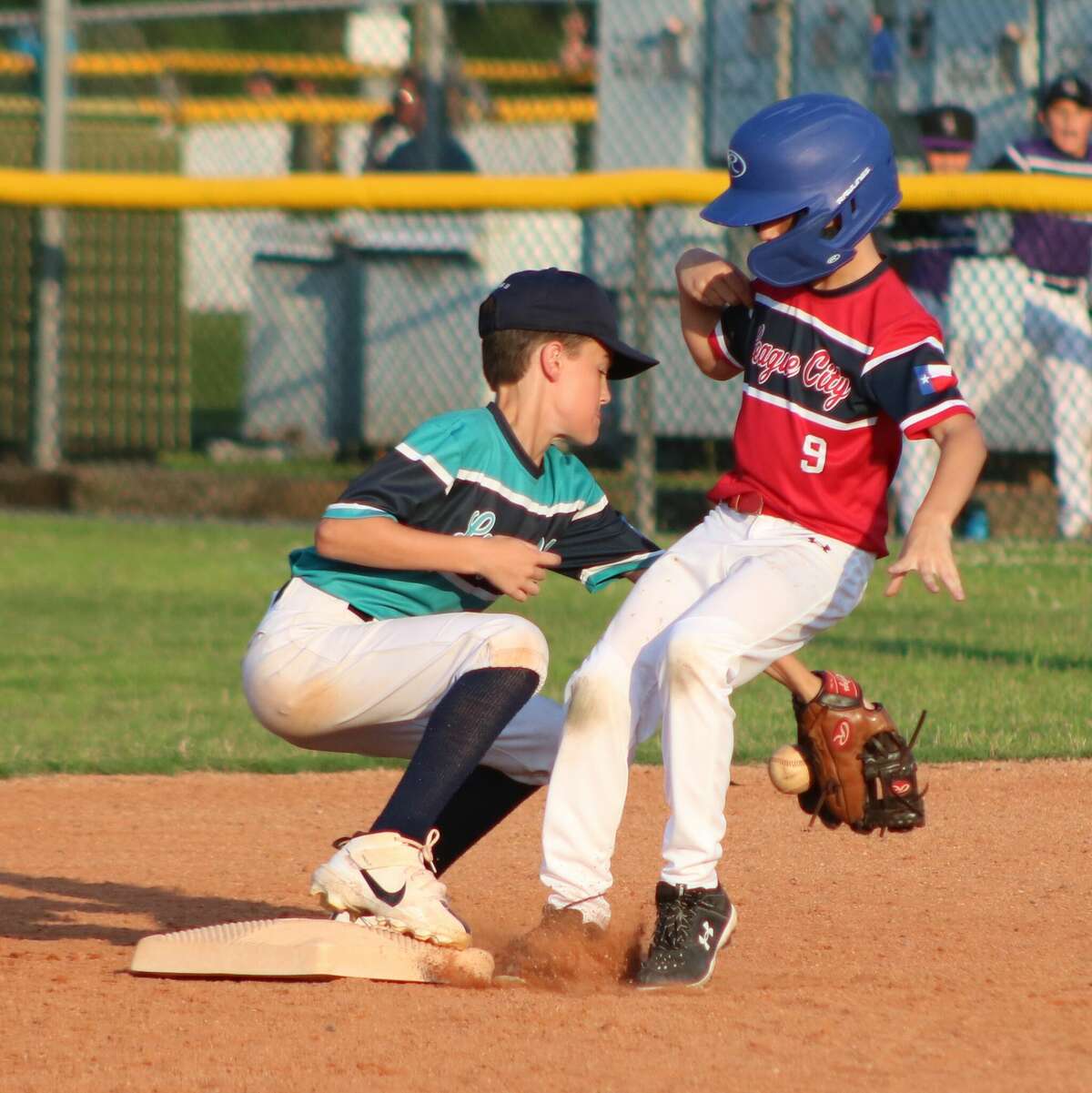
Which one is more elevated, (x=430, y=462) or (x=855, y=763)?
(x=430, y=462)

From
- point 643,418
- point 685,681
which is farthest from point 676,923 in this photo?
point 643,418

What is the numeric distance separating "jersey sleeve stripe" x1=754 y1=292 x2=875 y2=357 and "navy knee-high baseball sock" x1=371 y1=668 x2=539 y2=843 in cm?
85

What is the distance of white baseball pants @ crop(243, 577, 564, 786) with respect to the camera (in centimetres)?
348

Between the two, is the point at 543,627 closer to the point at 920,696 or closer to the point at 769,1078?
the point at 920,696

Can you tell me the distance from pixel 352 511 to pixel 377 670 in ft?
→ 0.94

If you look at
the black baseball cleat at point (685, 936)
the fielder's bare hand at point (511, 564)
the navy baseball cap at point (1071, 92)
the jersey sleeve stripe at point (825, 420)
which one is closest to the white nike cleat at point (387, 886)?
the black baseball cleat at point (685, 936)

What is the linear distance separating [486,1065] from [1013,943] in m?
1.25

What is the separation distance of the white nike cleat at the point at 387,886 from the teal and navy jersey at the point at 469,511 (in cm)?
51

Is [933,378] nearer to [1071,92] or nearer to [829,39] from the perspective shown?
[1071,92]

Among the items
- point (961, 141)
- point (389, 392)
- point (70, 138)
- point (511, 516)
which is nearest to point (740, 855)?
point (511, 516)

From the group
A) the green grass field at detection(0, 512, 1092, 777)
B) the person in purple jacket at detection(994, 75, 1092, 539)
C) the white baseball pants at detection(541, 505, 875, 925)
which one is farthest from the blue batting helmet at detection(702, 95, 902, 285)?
the person in purple jacket at detection(994, 75, 1092, 539)

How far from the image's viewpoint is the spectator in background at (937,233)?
947cm

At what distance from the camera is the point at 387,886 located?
3.33 meters

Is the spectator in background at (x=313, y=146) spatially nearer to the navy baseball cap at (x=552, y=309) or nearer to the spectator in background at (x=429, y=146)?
the spectator in background at (x=429, y=146)
